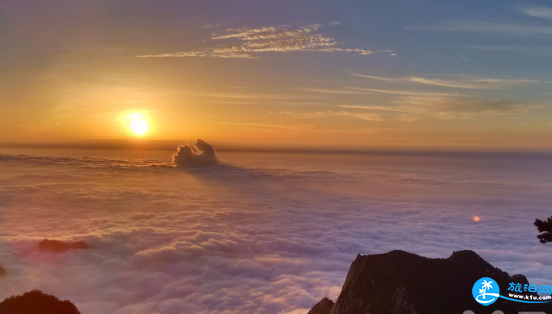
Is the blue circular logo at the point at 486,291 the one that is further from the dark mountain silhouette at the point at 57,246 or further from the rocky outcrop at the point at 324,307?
the dark mountain silhouette at the point at 57,246

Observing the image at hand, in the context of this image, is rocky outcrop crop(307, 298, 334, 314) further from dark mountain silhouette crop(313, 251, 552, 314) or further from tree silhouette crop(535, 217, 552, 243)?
tree silhouette crop(535, 217, 552, 243)

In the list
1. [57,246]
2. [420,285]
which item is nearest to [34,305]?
[420,285]

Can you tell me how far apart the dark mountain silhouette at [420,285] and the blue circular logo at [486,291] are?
6.3 inches

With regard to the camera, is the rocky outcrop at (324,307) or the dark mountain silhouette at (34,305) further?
the dark mountain silhouette at (34,305)

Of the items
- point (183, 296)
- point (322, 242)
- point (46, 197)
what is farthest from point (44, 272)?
point (46, 197)

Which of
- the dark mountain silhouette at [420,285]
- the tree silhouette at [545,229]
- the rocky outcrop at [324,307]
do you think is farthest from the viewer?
the rocky outcrop at [324,307]

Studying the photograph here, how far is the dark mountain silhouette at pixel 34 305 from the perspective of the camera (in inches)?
1041

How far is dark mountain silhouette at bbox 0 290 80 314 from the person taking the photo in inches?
1041

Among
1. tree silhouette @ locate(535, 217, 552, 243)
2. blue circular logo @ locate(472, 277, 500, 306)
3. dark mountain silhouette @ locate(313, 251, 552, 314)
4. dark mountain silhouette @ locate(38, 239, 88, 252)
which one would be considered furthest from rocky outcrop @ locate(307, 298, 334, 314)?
dark mountain silhouette @ locate(38, 239, 88, 252)

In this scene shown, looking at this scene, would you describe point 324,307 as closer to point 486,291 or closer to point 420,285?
point 420,285

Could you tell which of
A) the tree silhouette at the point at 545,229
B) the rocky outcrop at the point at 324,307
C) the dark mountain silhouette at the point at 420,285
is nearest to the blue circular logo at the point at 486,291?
the dark mountain silhouette at the point at 420,285

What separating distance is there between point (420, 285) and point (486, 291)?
237 cm

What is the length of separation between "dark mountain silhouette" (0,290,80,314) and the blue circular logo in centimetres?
2715

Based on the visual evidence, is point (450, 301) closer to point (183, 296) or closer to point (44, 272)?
point (183, 296)
